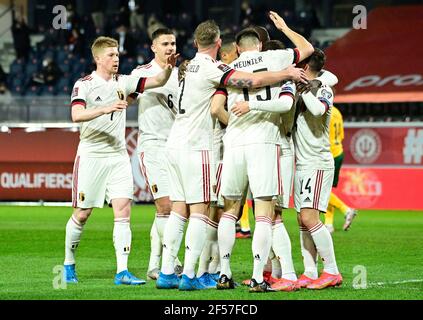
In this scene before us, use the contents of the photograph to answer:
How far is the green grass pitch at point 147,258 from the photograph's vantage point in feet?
29.7

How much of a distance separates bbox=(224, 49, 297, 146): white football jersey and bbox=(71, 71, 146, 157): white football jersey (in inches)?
52.2

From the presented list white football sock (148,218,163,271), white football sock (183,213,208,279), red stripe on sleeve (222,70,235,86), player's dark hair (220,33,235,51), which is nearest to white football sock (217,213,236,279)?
white football sock (183,213,208,279)

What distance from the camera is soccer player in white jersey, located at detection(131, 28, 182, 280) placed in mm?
10688

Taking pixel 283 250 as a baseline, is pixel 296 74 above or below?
above

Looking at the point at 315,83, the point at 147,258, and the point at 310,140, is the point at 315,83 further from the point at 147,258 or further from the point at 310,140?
the point at 147,258

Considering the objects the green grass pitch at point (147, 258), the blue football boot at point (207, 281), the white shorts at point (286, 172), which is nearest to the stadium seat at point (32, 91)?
the green grass pitch at point (147, 258)

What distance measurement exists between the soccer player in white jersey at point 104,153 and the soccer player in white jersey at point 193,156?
62 centimetres

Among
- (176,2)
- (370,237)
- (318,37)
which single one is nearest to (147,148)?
(370,237)

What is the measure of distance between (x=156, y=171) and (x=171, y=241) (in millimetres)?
1393

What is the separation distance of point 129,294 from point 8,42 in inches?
947

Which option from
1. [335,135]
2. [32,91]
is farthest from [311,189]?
[32,91]

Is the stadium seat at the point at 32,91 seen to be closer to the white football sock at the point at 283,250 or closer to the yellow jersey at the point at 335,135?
the yellow jersey at the point at 335,135

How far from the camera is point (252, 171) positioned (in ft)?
30.0

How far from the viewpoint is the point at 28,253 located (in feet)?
43.0
